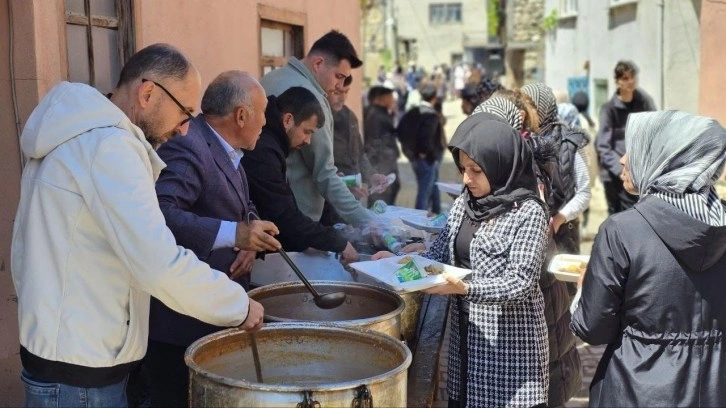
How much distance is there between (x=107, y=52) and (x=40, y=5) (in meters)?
0.71

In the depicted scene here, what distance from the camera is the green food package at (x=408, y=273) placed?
127 inches

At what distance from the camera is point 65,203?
2254 mm

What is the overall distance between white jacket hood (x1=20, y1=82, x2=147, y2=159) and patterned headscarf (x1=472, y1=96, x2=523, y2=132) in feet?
8.80

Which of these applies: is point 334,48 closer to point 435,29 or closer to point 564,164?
point 564,164

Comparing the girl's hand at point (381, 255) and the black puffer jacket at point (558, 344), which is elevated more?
the girl's hand at point (381, 255)

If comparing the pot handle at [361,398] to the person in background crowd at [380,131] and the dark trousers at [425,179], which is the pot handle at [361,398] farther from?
the dark trousers at [425,179]

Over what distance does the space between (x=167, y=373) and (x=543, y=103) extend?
307cm

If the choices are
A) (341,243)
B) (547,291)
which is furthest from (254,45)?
(547,291)

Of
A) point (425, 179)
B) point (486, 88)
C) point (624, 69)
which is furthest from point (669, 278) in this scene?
point (425, 179)

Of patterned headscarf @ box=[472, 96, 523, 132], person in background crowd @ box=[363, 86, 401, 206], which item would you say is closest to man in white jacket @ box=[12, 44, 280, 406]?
patterned headscarf @ box=[472, 96, 523, 132]

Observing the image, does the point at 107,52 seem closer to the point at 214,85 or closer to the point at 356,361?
the point at 214,85

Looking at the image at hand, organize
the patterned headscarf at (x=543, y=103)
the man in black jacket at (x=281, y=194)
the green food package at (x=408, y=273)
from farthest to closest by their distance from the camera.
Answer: the patterned headscarf at (x=543, y=103) → the man in black jacket at (x=281, y=194) → the green food package at (x=408, y=273)

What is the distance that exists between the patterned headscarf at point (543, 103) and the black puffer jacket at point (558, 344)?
4.81 feet

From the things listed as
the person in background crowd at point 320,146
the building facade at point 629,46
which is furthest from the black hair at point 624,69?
the person in background crowd at point 320,146
